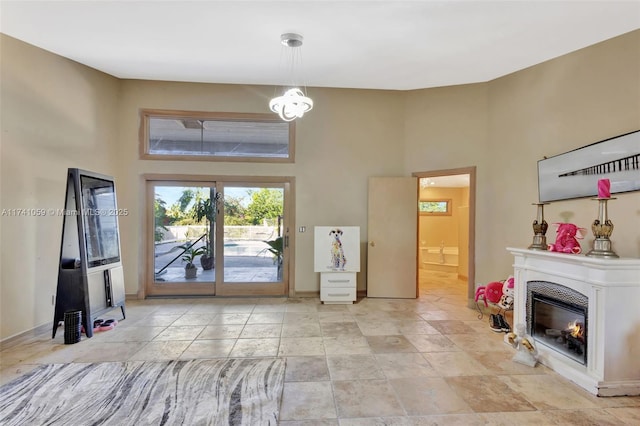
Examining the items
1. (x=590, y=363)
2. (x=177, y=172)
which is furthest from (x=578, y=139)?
(x=177, y=172)

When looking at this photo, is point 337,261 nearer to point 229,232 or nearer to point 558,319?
point 229,232

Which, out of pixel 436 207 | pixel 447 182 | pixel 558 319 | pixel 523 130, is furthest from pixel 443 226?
pixel 558 319

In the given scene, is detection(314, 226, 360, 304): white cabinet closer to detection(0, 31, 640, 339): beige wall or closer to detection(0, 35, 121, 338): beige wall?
detection(0, 31, 640, 339): beige wall

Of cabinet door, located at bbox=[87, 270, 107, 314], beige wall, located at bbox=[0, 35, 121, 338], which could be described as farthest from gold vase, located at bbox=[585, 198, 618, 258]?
beige wall, located at bbox=[0, 35, 121, 338]

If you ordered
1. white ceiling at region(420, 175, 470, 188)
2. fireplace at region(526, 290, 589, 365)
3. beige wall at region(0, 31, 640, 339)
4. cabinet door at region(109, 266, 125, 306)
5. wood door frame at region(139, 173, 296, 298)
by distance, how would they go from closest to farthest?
1. fireplace at region(526, 290, 589, 365)
2. beige wall at region(0, 31, 640, 339)
3. cabinet door at region(109, 266, 125, 306)
4. wood door frame at region(139, 173, 296, 298)
5. white ceiling at region(420, 175, 470, 188)

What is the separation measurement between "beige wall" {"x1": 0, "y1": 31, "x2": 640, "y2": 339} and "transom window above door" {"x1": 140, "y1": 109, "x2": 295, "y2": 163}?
148mm

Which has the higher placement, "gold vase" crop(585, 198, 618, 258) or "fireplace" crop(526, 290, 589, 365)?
"gold vase" crop(585, 198, 618, 258)

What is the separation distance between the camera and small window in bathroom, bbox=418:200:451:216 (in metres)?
8.63

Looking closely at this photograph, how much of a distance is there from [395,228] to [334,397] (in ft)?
10.4

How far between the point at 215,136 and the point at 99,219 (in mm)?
2137

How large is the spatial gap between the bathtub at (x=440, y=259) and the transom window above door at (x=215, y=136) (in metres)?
5.09

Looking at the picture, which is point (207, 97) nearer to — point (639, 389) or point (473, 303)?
point (473, 303)

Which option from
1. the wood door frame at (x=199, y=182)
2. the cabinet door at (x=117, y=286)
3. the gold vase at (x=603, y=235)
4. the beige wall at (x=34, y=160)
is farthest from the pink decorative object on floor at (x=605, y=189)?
the beige wall at (x=34, y=160)

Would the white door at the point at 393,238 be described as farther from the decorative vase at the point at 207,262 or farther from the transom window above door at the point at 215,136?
the decorative vase at the point at 207,262
